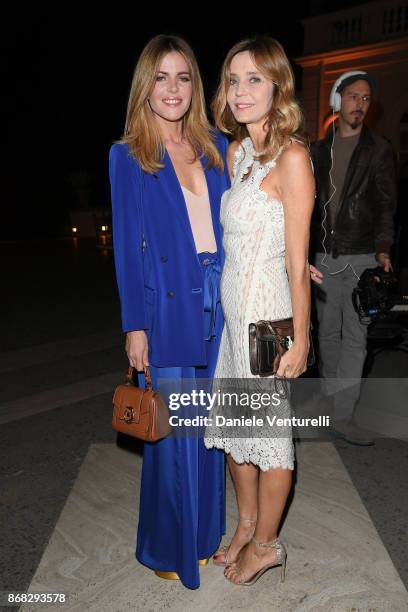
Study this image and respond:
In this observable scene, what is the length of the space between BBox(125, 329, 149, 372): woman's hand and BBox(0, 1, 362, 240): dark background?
68.8ft

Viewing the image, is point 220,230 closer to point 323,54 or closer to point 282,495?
point 282,495

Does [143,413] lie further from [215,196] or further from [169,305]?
[215,196]

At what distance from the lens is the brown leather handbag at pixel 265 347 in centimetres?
191

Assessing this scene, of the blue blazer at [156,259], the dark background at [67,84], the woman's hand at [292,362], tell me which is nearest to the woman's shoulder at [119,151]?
the blue blazer at [156,259]

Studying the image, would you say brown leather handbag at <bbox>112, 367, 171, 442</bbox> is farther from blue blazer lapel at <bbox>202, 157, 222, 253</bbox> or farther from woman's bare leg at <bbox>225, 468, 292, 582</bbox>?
blue blazer lapel at <bbox>202, 157, 222, 253</bbox>

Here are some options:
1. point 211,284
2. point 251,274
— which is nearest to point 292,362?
point 251,274

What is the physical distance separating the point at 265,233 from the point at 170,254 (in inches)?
15.2

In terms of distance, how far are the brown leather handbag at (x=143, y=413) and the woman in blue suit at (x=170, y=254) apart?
12 centimetres

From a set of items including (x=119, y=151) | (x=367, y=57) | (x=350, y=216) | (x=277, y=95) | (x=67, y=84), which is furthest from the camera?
(x=67, y=84)

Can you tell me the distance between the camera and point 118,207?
80.5 inches

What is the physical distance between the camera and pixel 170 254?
6.79 ft

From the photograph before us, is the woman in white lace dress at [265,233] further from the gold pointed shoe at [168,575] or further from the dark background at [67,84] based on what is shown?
the dark background at [67,84]

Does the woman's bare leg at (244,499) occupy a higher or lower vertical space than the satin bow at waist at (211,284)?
lower

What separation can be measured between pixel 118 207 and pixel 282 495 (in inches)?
51.2
